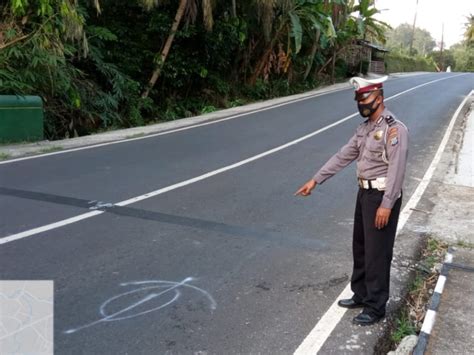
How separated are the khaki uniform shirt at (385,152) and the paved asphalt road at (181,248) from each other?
3.98 ft

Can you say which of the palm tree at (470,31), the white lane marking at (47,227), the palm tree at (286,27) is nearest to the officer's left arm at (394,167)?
the white lane marking at (47,227)

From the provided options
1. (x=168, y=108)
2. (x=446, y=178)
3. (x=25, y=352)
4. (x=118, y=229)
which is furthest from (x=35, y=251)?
(x=168, y=108)

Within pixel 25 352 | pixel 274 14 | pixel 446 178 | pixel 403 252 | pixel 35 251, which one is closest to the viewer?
pixel 25 352

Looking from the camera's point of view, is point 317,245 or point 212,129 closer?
point 317,245

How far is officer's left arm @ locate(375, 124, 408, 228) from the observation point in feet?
12.7

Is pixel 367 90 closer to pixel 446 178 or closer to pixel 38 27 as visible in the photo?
pixel 446 178

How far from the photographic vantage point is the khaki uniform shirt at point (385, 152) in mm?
3883

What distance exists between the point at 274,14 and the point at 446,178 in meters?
17.2

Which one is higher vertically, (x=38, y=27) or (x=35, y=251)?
(x=38, y=27)

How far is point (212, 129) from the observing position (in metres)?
14.8

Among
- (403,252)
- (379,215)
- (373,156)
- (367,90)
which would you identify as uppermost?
(367,90)

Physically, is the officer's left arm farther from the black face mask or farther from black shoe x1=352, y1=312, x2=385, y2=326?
black shoe x1=352, y1=312, x2=385, y2=326

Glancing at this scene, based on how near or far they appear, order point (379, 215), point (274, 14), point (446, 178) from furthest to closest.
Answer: point (274, 14) < point (446, 178) < point (379, 215)

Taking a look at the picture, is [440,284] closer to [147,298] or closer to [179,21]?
[147,298]
